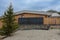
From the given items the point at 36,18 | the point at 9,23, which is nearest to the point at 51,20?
the point at 36,18

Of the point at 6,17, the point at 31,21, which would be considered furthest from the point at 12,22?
the point at 31,21

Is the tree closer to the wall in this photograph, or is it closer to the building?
the building

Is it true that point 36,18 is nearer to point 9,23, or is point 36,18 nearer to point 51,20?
point 51,20

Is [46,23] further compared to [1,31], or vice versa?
[46,23]

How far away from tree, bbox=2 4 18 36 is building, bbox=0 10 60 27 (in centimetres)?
1681

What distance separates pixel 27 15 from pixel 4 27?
19.0m

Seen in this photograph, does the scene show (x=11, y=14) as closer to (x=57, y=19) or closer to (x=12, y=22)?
(x=12, y=22)

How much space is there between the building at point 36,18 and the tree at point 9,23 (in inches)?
662

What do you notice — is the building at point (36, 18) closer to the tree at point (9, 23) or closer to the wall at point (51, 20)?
the wall at point (51, 20)

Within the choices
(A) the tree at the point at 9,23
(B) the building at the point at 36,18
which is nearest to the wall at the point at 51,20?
(B) the building at the point at 36,18

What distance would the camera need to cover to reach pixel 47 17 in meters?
43.2

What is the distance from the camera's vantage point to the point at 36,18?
43.7m

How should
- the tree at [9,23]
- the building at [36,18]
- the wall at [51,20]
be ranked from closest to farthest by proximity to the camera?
the tree at [9,23]
the wall at [51,20]
the building at [36,18]

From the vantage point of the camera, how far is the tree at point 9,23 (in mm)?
25484
